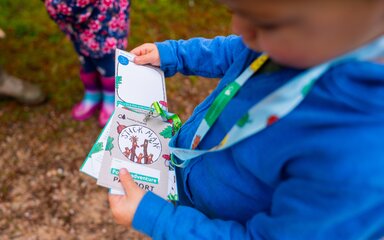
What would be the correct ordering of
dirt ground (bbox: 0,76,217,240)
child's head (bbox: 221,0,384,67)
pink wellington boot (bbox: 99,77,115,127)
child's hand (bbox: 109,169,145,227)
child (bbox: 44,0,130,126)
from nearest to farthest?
child's head (bbox: 221,0,384,67) < child's hand (bbox: 109,169,145,227) < child (bbox: 44,0,130,126) < dirt ground (bbox: 0,76,217,240) < pink wellington boot (bbox: 99,77,115,127)

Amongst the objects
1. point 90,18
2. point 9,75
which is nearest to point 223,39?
point 90,18

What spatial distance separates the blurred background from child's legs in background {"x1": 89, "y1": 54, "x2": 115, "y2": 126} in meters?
0.09

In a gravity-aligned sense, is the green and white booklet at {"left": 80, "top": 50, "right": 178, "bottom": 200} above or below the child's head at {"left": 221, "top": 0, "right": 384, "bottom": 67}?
below

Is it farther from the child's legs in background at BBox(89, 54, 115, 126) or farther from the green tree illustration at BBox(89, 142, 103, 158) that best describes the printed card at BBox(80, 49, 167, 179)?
the child's legs in background at BBox(89, 54, 115, 126)

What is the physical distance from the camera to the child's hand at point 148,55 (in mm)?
1010

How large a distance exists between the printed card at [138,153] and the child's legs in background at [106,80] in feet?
2.62

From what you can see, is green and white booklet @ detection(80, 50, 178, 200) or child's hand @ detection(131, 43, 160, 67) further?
child's hand @ detection(131, 43, 160, 67)

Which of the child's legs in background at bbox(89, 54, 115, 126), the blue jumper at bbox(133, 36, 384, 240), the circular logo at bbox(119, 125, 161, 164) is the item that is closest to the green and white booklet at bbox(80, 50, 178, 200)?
the circular logo at bbox(119, 125, 161, 164)

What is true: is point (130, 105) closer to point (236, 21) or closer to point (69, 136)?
point (236, 21)

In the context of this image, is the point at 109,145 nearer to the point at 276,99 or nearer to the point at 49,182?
the point at 276,99

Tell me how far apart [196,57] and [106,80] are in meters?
0.93

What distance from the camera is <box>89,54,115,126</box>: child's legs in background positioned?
5.61ft

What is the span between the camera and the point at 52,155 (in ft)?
6.07

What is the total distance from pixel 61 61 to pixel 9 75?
298 mm
